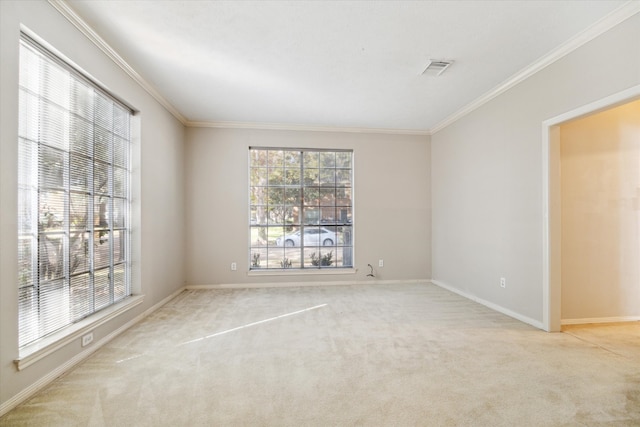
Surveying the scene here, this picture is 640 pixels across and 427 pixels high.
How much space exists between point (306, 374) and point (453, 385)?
41.1 inches

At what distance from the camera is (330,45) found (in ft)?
9.04

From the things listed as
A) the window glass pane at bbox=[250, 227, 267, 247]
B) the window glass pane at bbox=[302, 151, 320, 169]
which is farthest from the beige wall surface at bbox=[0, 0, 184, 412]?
the window glass pane at bbox=[302, 151, 320, 169]

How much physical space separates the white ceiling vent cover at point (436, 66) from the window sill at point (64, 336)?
4.02 m

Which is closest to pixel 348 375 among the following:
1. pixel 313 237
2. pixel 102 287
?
pixel 102 287

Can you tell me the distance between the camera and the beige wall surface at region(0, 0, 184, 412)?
182 centimetres

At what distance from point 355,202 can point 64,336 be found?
4.18 metres

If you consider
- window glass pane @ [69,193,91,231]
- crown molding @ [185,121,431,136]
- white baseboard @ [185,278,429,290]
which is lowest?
white baseboard @ [185,278,429,290]

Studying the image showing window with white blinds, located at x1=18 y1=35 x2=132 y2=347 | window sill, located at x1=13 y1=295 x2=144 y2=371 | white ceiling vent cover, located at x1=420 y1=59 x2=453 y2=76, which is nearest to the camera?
window sill, located at x1=13 y1=295 x2=144 y2=371

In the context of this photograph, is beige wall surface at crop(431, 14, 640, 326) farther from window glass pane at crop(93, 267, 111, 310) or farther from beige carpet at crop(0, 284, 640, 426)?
window glass pane at crop(93, 267, 111, 310)

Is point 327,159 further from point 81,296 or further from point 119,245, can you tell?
point 81,296

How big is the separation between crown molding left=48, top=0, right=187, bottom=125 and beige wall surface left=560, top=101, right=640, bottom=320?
4.72 metres

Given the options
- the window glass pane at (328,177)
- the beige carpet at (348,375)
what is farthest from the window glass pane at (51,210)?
the window glass pane at (328,177)

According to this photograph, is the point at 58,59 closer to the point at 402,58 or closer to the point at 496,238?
the point at 402,58

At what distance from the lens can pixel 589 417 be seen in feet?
5.73
